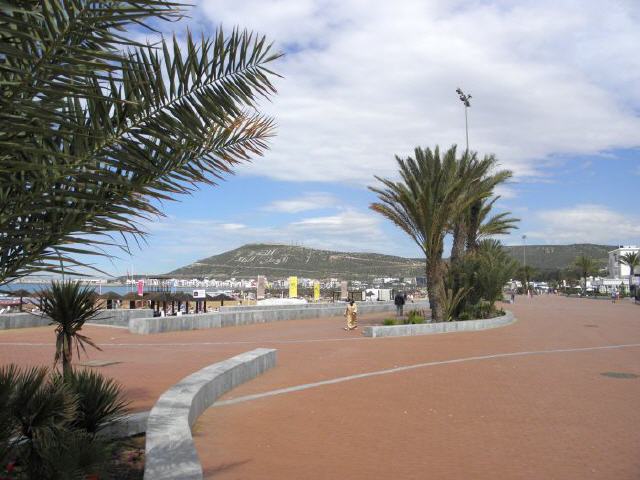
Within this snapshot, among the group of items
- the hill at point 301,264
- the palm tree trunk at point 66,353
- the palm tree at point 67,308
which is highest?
the hill at point 301,264

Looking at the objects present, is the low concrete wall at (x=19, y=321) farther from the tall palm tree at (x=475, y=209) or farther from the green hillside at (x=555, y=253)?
the green hillside at (x=555, y=253)

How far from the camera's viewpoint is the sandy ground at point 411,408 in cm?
567

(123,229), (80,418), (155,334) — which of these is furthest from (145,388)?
(155,334)

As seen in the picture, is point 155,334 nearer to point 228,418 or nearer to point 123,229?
point 228,418

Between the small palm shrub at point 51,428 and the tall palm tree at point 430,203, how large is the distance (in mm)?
15864

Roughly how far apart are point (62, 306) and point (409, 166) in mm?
16118

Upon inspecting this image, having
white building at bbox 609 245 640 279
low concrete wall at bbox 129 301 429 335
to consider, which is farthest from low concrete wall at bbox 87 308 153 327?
white building at bbox 609 245 640 279

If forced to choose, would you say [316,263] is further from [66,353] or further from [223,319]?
[66,353]

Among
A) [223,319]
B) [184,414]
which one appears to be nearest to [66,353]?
[184,414]

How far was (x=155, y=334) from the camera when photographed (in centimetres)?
1802

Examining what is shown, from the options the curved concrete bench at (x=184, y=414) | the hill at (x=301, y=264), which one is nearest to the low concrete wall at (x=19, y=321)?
the curved concrete bench at (x=184, y=414)

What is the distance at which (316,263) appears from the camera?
13938 centimetres

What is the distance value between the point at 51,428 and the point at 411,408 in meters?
4.81

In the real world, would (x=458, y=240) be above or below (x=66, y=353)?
above
